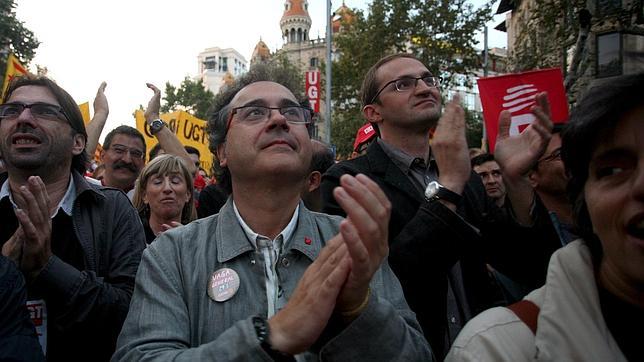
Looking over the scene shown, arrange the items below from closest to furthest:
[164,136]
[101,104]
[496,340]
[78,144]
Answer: [496,340], [78,144], [101,104], [164,136]

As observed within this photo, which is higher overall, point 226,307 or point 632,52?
point 632,52

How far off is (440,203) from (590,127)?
2.26 ft

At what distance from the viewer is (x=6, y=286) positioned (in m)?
1.83

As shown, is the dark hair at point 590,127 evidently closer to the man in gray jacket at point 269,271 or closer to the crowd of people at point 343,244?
the crowd of people at point 343,244

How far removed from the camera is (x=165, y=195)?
13.0ft

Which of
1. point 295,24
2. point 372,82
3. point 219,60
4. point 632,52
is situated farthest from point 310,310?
point 219,60

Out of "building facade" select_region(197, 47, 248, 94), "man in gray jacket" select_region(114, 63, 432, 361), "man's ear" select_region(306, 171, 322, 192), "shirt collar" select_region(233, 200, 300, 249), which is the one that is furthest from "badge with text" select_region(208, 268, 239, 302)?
"building facade" select_region(197, 47, 248, 94)

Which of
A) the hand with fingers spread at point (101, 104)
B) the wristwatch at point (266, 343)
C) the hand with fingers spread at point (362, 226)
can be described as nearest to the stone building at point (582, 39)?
the hand with fingers spread at point (101, 104)

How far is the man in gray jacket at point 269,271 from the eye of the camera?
4.72ft

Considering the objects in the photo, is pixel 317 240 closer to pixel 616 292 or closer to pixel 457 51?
pixel 616 292

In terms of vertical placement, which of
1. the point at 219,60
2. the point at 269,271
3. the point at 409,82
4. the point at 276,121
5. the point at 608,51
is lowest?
the point at 269,271

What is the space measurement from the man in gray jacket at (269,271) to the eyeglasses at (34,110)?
810 mm

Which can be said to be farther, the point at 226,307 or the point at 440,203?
the point at 440,203

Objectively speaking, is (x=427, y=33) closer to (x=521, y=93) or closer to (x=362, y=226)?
(x=521, y=93)
